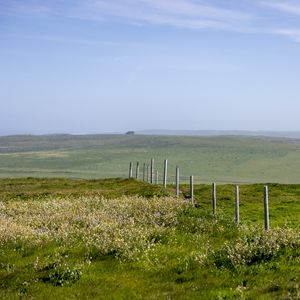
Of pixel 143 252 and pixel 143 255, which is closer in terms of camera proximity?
pixel 143 255

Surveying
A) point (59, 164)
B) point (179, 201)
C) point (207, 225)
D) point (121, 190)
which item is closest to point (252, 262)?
point (207, 225)

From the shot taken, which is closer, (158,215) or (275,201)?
(158,215)

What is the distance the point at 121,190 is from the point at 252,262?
29.4 meters

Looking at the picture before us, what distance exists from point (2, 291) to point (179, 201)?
18579 mm

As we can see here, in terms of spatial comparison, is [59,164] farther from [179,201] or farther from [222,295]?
[222,295]

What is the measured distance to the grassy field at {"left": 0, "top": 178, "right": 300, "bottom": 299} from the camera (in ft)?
52.7

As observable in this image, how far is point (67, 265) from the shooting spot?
19.0 m

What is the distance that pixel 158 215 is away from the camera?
92.8 feet

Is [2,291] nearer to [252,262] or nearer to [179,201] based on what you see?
[252,262]

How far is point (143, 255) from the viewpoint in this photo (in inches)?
779

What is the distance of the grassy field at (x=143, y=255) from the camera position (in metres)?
16.1

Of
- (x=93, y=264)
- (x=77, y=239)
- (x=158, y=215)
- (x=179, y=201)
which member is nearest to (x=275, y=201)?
(x=179, y=201)

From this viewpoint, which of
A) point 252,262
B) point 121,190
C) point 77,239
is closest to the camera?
point 252,262

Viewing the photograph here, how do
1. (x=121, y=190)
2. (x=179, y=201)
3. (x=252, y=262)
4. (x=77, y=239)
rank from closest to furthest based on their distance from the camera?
1. (x=252, y=262)
2. (x=77, y=239)
3. (x=179, y=201)
4. (x=121, y=190)
